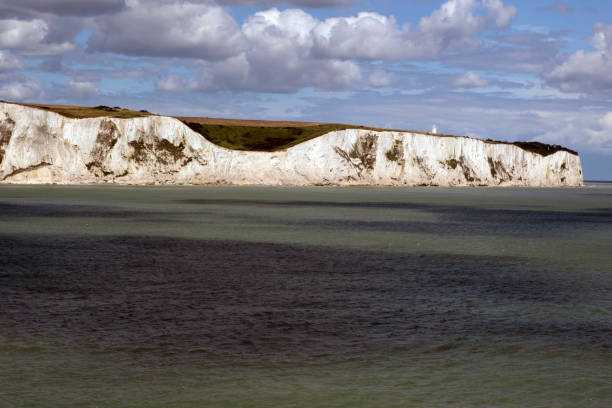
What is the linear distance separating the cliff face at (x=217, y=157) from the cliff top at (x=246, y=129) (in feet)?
9.38

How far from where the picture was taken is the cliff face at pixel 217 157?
82875 millimetres

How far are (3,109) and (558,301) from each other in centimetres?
8278

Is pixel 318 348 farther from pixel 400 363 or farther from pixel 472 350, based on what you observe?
pixel 472 350

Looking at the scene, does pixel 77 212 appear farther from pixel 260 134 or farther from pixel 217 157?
pixel 260 134

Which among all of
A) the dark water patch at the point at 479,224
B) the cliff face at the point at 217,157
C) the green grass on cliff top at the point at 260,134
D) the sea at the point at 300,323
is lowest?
the sea at the point at 300,323

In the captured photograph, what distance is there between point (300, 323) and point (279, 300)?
1.82 m

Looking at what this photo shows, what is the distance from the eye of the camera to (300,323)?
10.4 meters

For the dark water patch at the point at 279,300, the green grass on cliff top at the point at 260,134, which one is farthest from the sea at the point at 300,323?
the green grass on cliff top at the point at 260,134

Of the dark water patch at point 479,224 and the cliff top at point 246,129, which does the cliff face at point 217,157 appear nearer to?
the cliff top at point 246,129

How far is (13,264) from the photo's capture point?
52.1 feet

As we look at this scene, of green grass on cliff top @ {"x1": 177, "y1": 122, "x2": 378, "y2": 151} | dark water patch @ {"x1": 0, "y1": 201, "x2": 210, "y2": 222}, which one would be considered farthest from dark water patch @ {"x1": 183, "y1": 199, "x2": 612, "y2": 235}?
green grass on cliff top @ {"x1": 177, "y1": 122, "x2": 378, "y2": 151}

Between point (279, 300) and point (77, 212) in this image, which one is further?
point (77, 212)

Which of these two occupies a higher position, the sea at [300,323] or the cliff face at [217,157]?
the cliff face at [217,157]

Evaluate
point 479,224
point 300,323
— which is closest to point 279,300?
point 300,323
